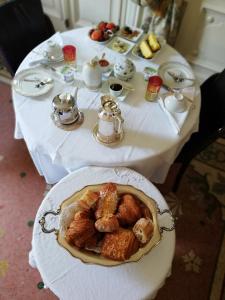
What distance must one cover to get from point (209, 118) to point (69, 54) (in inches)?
29.9

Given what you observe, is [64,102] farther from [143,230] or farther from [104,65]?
[143,230]

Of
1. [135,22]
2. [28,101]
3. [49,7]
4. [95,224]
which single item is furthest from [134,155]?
[49,7]

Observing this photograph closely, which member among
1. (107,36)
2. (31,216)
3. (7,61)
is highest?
(107,36)

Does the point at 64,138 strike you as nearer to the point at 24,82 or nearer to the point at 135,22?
the point at 24,82

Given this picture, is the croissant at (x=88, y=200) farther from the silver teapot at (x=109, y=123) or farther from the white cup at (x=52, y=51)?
the white cup at (x=52, y=51)

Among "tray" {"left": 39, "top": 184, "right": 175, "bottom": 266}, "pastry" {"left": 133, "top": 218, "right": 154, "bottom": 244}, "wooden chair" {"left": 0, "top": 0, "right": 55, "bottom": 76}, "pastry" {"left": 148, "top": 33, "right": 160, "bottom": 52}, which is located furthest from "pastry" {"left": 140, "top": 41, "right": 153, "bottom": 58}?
"pastry" {"left": 133, "top": 218, "right": 154, "bottom": 244}

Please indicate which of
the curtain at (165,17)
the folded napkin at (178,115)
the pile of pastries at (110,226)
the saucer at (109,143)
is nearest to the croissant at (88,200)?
the pile of pastries at (110,226)

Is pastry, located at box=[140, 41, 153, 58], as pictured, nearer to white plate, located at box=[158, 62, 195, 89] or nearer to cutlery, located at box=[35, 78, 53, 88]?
white plate, located at box=[158, 62, 195, 89]

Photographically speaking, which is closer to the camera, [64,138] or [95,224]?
[95,224]

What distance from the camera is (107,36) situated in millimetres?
1456

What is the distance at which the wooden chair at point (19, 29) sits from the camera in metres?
1.45

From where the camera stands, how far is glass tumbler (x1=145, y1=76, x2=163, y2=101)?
1204mm

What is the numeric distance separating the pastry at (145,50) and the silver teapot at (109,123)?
17.1 inches

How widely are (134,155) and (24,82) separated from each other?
61cm
